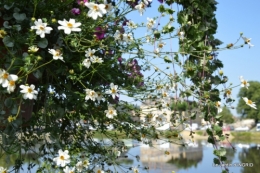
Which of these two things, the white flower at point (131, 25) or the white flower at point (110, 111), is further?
the white flower at point (131, 25)

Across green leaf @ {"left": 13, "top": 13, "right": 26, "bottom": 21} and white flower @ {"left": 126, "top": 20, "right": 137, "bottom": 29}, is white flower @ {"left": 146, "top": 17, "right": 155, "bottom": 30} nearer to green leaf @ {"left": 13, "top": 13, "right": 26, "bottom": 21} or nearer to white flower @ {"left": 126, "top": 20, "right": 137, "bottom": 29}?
white flower @ {"left": 126, "top": 20, "right": 137, "bottom": 29}

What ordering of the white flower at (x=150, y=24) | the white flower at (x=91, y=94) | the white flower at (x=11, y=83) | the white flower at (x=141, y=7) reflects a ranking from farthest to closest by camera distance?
the white flower at (x=150, y=24) → the white flower at (x=141, y=7) → the white flower at (x=91, y=94) → the white flower at (x=11, y=83)

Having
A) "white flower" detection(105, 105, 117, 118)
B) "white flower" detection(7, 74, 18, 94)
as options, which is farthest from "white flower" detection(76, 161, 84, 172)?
"white flower" detection(7, 74, 18, 94)

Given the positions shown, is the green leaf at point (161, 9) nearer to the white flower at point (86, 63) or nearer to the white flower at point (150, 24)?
the white flower at point (150, 24)

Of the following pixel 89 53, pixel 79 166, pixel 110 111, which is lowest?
pixel 79 166

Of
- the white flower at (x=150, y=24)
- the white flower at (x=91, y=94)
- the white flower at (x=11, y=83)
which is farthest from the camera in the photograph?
the white flower at (x=150, y=24)

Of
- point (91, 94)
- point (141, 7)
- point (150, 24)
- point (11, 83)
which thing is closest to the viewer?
point (11, 83)

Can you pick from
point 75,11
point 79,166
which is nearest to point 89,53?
point 75,11

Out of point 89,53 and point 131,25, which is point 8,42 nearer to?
point 89,53

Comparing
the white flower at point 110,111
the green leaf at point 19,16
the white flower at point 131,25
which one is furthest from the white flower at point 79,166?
the white flower at point 131,25

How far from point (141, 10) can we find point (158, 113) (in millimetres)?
374

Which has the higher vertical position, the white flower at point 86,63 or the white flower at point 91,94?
the white flower at point 86,63

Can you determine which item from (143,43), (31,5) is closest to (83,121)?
(143,43)

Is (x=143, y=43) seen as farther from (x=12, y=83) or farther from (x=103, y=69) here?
(x=12, y=83)
